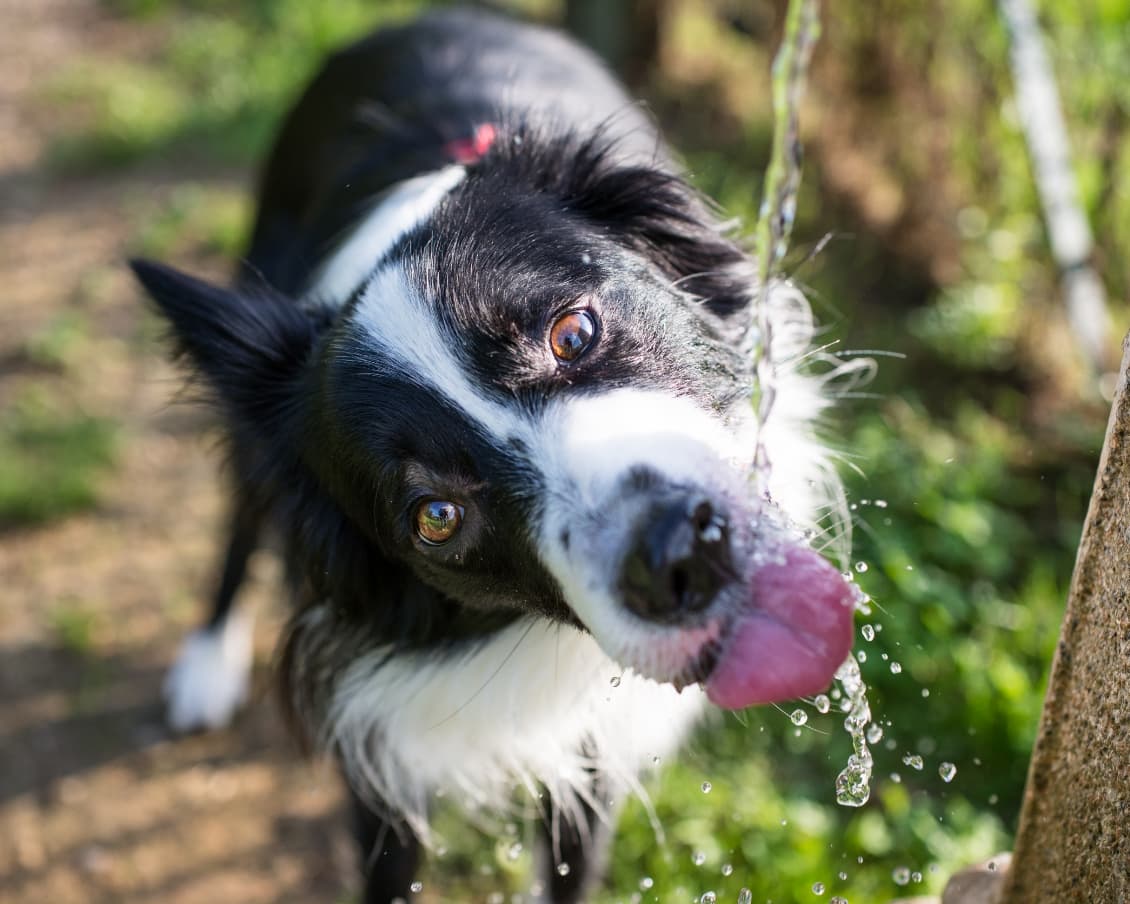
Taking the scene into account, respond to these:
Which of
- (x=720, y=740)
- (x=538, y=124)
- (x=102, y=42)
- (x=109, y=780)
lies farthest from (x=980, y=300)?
(x=102, y=42)

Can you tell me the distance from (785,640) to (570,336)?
0.68m

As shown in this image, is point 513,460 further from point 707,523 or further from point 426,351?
point 707,523

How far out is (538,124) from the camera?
2.58 meters

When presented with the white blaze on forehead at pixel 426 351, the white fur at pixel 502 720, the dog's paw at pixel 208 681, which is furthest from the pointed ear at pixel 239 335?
the dog's paw at pixel 208 681

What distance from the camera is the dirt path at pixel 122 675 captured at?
3396 millimetres

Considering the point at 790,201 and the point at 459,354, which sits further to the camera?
the point at 459,354

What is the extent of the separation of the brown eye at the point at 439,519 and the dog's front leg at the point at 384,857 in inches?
43.4

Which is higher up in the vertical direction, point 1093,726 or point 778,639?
point 1093,726

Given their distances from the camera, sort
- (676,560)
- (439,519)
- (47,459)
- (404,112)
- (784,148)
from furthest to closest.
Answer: (47,459) → (404,112) → (439,519) → (784,148) → (676,560)

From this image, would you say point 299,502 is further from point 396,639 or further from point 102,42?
point 102,42

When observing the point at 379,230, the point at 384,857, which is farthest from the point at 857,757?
the point at 379,230

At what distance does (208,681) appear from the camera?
3.71m

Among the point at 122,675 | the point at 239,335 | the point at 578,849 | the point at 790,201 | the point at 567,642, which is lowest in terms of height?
the point at 122,675

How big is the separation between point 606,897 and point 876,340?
2413 millimetres
